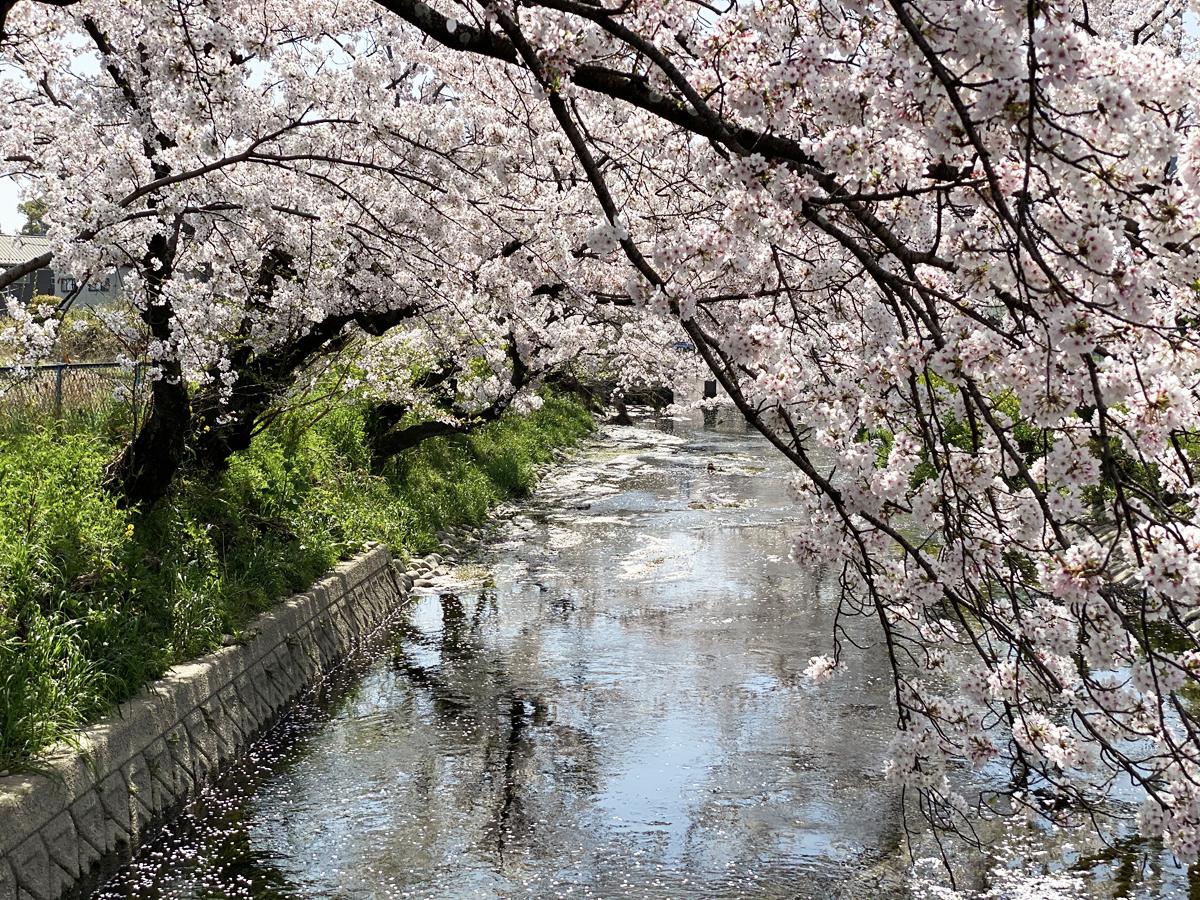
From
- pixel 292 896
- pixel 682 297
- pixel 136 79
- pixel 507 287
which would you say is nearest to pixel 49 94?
pixel 136 79

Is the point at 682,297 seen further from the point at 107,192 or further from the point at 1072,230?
the point at 107,192

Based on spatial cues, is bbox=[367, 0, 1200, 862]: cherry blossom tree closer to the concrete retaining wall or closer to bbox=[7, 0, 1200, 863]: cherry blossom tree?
bbox=[7, 0, 1200, 863]: cherry blossom tree

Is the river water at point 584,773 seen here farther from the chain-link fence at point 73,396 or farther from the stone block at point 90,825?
the chain-link fence at point 73,396

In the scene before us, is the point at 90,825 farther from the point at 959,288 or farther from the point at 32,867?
the point at 959,288

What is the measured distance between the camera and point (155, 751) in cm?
714

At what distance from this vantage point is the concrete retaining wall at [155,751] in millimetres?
5727

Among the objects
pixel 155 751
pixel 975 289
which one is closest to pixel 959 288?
pixel 975 289

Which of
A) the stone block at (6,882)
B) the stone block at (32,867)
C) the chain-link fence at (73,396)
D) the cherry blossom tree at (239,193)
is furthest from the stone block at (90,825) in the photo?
the chain-link fence at (73,396)

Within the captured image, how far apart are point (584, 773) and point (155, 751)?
2.77m

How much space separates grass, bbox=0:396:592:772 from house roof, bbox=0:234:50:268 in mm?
43974

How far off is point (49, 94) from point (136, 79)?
198 centimetres

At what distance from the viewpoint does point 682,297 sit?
4.02m

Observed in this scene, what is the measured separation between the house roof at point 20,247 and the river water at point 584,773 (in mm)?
46828

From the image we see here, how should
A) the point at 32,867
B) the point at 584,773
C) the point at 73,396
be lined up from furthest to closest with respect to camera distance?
the point at 73,396, the point at 584,773, the point at 32,867
